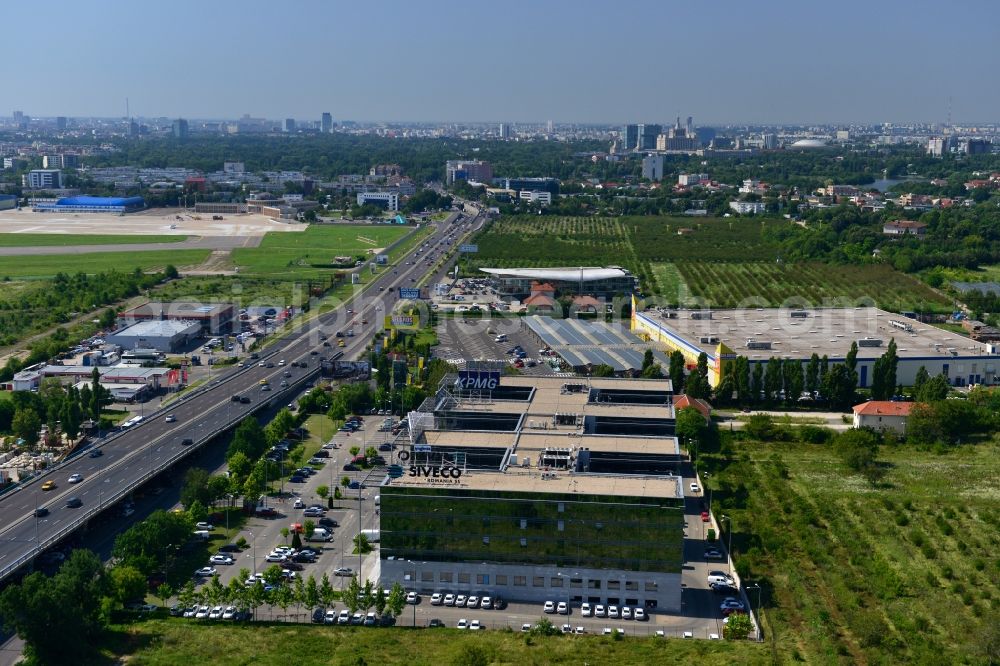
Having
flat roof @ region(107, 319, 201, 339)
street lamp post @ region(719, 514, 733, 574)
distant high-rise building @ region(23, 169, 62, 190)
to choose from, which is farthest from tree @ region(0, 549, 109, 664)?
distant high-rise building @ region(23, 169, 62, 190)

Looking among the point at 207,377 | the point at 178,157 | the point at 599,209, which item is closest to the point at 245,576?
the point at 207,377

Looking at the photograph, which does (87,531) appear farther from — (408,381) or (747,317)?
(747,317)

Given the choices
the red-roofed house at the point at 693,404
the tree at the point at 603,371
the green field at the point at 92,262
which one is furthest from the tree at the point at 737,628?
the green field at the point at 92,262

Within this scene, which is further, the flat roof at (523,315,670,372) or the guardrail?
the flat roof at (523,315,670,372)

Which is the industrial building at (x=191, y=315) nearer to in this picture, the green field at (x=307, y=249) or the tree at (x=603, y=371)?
the green field at (x=307, y=249)

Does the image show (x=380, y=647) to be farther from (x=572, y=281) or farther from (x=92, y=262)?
(x=92, y=262)

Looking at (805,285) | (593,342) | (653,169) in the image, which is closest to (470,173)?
(653,169)

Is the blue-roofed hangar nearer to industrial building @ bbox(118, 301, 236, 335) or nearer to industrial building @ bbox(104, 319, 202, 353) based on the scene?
industrial building @ bbox(118, 301, 236, 335)
